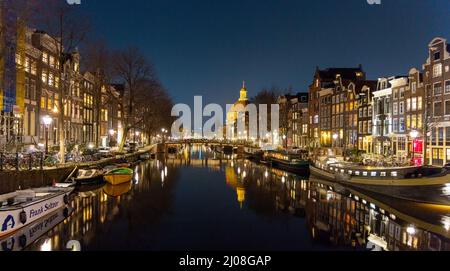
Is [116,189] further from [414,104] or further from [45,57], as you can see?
[414,104]

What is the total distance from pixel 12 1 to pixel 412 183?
35.5 m

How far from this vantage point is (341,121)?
7012 cm

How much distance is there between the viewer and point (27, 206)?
2061 centimetres

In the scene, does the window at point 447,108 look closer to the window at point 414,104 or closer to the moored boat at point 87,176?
the window at point 414,104

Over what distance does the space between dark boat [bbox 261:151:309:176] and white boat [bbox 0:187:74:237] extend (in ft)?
118

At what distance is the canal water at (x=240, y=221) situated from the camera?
20.2 m

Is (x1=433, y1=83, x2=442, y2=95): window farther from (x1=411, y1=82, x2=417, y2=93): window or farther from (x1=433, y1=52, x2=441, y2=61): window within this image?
(x1=411, y1=82, x2=417, y2=93): window

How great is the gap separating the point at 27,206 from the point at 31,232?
1.40 meters

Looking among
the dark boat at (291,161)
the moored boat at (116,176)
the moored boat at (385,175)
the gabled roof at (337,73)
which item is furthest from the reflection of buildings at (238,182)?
the gabled roof at (337,73)

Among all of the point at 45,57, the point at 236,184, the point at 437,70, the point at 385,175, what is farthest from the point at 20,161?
the point at 437,70

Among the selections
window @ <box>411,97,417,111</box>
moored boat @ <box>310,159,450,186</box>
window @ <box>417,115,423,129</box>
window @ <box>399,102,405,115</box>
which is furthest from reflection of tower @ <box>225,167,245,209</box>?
window @ <box>411,97,417,111</box>

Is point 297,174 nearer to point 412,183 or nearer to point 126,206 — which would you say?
point 412,183

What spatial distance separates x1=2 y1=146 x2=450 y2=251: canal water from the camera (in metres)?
20.2

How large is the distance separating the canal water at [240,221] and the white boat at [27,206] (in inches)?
31.3
